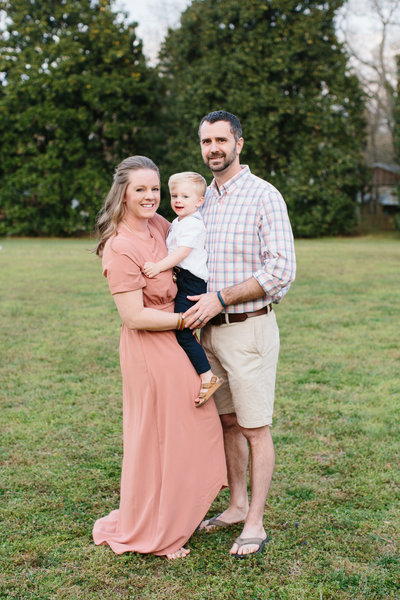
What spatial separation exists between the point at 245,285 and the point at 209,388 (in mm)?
533

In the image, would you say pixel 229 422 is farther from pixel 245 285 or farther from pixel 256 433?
pixel 245 285

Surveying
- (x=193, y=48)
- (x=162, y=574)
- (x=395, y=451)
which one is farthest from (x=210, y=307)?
(x=193, y=48)

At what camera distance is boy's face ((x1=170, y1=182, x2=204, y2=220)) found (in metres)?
2.92

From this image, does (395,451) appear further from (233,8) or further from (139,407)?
(233,8)

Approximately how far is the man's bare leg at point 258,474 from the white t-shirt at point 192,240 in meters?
0.85

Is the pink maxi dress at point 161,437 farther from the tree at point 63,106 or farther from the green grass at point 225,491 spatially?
the tree at point 63,106

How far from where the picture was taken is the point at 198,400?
2.95 m

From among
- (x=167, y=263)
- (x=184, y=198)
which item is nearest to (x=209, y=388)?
(x=167, y=263)

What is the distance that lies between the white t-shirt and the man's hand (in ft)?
0.49

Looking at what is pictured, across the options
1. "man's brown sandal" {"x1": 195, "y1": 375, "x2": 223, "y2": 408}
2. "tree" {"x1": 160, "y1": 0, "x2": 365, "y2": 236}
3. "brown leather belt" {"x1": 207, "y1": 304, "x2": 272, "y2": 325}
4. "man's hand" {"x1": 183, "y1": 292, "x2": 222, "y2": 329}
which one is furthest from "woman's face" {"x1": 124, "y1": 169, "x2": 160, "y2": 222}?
"tree" {"x1": 160, "y1": 0, "x2": 365, "y2": 236}

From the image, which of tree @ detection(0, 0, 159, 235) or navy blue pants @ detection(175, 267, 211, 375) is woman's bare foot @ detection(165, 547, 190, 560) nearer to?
navy blue pants @ detection(175, 267, 211, 375)

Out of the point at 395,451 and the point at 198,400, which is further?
the point at 395,451

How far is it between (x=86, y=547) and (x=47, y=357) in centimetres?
368

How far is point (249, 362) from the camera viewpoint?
303 centimetres
